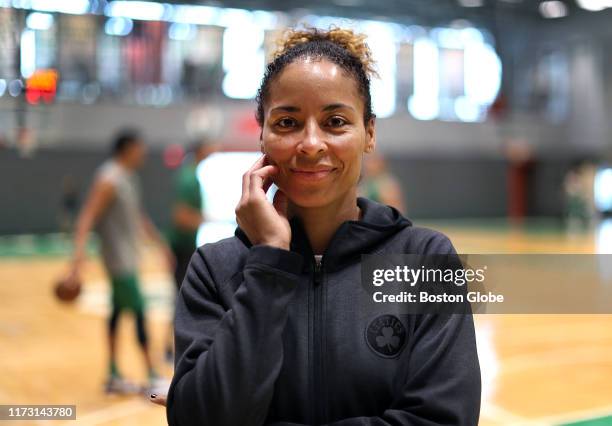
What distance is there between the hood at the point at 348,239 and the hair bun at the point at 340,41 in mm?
370

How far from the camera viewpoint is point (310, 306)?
1.61 metres

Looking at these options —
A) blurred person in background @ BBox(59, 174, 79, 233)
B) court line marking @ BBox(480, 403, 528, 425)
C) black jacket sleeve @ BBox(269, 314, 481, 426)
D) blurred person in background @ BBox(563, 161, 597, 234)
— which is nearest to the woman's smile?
black jacket sleeve @ BBox(269, 314, 481, 426)

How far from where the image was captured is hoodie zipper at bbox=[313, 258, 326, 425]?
1536 millimetres

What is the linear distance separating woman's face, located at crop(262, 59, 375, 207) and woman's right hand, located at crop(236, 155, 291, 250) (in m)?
0.03

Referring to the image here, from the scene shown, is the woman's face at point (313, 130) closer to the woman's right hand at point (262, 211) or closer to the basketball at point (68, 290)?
the woman's right hand at point (262, 211)

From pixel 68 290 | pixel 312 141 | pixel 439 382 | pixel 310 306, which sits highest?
pixel 312 141

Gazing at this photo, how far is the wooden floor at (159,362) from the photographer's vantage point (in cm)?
402

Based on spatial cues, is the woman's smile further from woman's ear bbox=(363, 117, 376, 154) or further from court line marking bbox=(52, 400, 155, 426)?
court line marking bbox=(52, 400, 155, 426)

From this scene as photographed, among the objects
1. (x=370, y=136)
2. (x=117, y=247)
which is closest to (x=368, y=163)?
(x=117, y=247)

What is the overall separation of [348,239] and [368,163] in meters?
6.69

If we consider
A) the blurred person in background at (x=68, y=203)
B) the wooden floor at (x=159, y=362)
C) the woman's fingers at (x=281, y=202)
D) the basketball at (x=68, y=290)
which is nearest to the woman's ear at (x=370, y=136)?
the woman's fingers at (x=281, y=202)

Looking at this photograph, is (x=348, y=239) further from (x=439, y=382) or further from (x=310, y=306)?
(x=439, y=382)

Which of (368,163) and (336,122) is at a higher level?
(368,163)

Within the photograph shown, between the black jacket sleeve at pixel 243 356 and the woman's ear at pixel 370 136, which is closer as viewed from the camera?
the black jacket sleeve at pixel 243 356
